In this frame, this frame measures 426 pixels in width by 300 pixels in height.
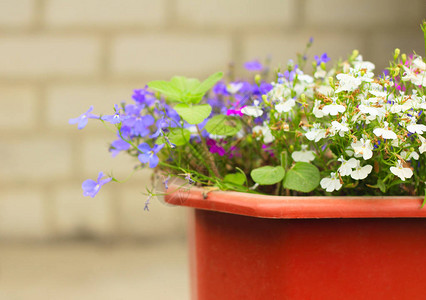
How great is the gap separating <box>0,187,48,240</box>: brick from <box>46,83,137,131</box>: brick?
0.32 m

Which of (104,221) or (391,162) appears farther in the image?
(104,221)

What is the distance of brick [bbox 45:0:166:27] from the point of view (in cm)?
222

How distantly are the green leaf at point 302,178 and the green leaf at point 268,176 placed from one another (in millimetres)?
10

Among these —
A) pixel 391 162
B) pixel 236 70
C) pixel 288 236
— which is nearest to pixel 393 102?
pixel 391 162

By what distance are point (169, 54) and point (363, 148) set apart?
173cm

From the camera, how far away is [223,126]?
788 mm

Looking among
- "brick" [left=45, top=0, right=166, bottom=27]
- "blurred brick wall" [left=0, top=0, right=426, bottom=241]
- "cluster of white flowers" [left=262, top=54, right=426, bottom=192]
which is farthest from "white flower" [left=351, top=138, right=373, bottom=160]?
"brick" [left=45, top=0, right=166, bottom=27]

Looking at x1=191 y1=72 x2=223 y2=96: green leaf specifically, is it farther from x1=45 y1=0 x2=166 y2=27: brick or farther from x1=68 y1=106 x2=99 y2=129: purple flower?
x1=45 y1=0 x2=166 y2=27: brick

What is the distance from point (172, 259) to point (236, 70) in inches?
32.9

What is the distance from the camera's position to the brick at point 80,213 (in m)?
2.24

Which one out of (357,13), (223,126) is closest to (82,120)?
(223,126)

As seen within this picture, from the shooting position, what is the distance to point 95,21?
7.31 ft

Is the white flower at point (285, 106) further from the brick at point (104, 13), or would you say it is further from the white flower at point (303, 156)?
the brick at point (104, 13)

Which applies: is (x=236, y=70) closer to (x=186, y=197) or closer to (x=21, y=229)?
(x=21, y=229)
